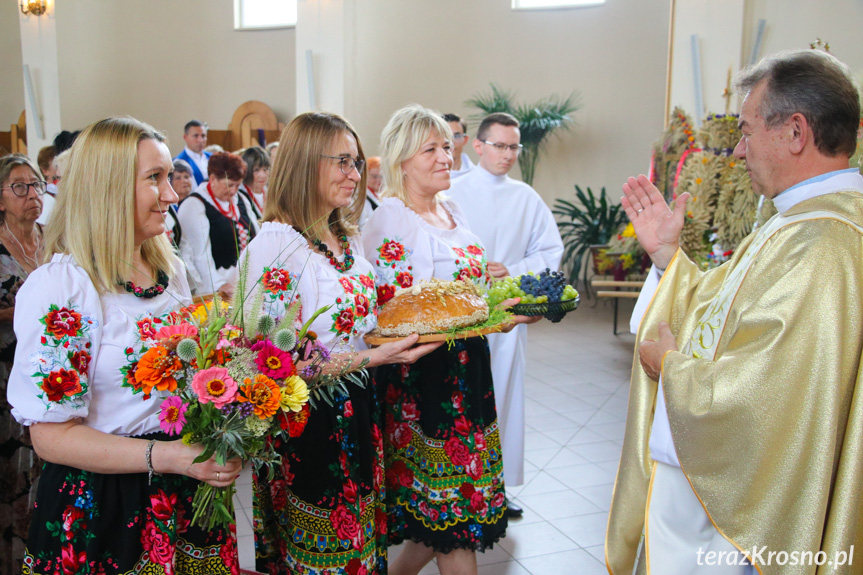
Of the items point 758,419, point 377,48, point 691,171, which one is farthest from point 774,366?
point 377,48

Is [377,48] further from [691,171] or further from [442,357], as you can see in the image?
[442,357]

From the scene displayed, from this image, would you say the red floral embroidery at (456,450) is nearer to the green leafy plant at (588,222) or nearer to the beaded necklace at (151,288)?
the beaded necklace at (151,288)

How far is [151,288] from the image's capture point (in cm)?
185

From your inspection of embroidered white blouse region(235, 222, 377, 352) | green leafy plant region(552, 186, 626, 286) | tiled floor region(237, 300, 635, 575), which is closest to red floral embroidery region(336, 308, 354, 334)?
embroidered white blouse region(235, 222, 377, 352)

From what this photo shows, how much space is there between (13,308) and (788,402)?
107 inches

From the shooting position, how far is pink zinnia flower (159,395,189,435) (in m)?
1.49

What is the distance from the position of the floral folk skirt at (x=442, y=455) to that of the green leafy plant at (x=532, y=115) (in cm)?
759

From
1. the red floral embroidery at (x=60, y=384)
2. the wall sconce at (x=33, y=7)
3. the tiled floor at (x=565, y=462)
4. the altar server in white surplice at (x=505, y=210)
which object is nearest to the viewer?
the red floral embroidery at (x=60, y=384)

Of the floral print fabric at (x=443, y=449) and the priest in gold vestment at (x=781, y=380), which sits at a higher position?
the priest in gold vestment at (x=781, y=380)

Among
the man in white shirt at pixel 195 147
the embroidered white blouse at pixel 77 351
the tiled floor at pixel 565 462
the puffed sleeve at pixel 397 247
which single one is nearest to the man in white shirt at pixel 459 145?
the tiled floor at pixel 565 462

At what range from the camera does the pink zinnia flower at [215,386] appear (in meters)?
1.45

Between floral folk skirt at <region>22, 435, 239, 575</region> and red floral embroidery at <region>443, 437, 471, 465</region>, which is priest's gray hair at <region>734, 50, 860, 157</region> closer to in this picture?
red floral embroidery at <region>443, 437, 471, 465</region>

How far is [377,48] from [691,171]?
6.35 metres

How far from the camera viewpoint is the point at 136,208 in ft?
→ 5.89
